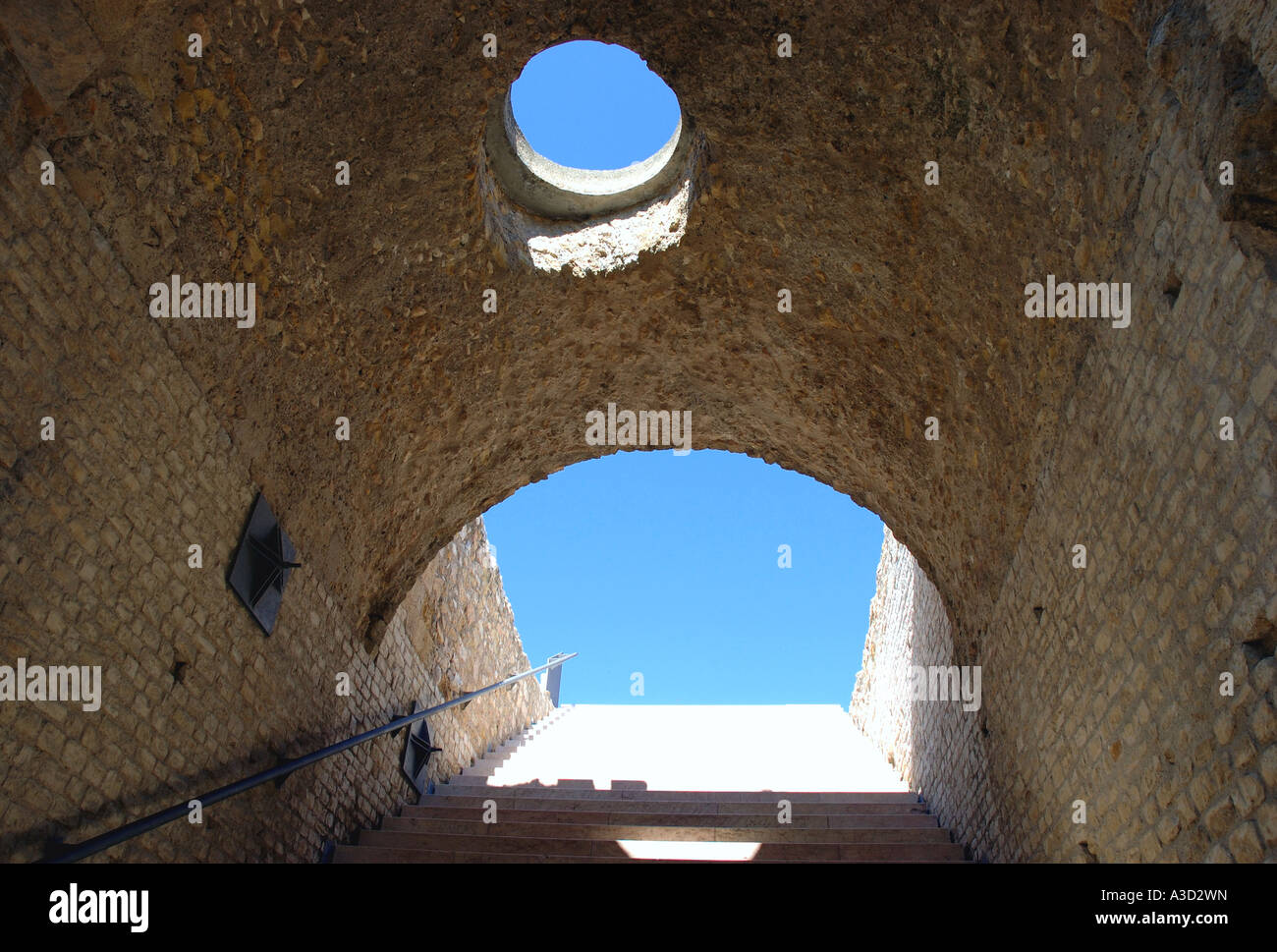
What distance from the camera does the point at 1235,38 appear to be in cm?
262

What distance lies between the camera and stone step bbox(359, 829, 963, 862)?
18.9 ft

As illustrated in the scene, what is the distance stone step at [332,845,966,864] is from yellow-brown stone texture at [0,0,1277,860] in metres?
0.21

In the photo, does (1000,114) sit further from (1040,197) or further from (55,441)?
(55,441)

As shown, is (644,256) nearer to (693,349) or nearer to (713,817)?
(693,349)

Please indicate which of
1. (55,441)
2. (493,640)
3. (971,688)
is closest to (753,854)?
(971,688)

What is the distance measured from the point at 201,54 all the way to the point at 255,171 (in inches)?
22.0

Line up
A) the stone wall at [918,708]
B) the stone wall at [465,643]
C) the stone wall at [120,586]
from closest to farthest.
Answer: the stone wall at [120,586]
the stone wall at [918,708]
the stone wall at [465,643]

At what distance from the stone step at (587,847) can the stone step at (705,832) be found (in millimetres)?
109

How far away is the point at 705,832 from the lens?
627cm

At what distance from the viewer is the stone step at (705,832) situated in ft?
20.1

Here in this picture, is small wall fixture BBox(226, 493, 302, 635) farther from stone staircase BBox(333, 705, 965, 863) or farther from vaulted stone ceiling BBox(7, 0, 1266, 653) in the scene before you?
stone staircase BBox(333, 705, 965, 863)

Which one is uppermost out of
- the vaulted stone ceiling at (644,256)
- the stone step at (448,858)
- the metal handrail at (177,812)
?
the vaulted stone ceiling at (644,256)

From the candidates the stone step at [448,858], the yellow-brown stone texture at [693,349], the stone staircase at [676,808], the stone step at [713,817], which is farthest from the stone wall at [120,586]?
the stone step at [713,817]

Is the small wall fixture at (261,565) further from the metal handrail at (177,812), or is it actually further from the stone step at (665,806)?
the stone step at (665,806)
